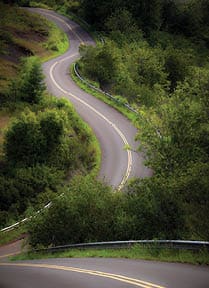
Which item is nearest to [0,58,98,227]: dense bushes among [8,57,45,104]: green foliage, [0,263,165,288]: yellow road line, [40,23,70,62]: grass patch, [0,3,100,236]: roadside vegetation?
[0,3,100,236]: roadside vegetation

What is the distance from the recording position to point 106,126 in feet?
123

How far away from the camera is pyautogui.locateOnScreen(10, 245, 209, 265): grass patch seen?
1280 centimetres

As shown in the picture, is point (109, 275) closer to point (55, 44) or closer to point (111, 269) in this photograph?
point (111, 269)

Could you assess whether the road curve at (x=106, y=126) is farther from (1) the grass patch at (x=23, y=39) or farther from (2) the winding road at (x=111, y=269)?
(1) the grass patch at (x=23, y=39)

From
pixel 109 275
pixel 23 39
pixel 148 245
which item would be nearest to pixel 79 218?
pixel 148 245

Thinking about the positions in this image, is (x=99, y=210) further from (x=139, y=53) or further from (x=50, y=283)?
(x=139, y=53)

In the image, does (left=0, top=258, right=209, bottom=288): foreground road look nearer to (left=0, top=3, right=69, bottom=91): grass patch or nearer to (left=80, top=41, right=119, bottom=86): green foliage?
(left=0, top=3, right=69, bottom=91): grass patch

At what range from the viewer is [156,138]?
23.0 metres

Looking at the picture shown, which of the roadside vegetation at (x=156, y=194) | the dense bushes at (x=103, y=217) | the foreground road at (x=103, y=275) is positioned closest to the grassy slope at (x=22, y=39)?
the roadside vegetation at (x=156, y=194)

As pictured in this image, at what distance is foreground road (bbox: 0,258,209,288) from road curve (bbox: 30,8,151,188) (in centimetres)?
624

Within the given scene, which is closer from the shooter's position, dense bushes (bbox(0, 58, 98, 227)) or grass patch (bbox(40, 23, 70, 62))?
dense bushes (bbox(0, 58, 98, 227))

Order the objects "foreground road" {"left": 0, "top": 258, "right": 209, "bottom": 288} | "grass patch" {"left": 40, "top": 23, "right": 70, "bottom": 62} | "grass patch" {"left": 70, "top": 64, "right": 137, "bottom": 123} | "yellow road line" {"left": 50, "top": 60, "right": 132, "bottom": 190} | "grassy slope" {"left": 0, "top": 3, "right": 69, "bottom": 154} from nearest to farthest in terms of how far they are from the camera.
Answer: "foreground road" {"left": 0, "top": 258, "right": 209, "bottom": 288}
"yellow road line" {"left": 50, "top": 60, "right": 132, "bottom": 190}
"grass patch" {"left": 70, "top": 64, "right": 137, "bottom": 123}
"grassy slope" {"left": 0, "top": 3, "right": 69, "bottom": 154}
"grass patch" {"left": 40, "top": 23, "right": 70, "bottom": 62}

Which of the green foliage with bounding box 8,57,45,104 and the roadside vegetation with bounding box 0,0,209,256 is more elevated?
the green foliage with bounding box 8,57,45,104

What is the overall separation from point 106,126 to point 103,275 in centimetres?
2503
